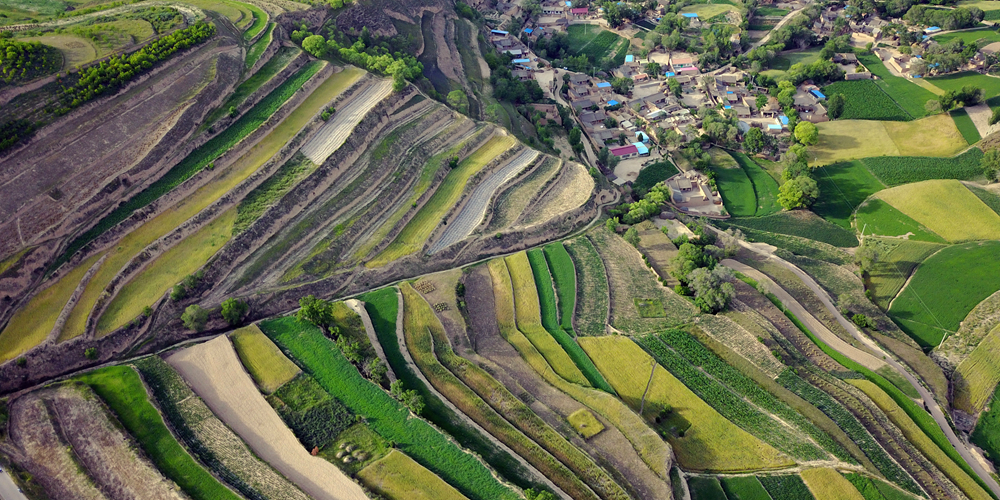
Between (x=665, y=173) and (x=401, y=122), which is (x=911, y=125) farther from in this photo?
(x=401, y=122)

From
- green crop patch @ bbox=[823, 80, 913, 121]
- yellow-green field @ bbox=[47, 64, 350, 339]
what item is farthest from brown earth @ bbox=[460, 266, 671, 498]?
green crop patch @ bbox=[823, 80, 913, 121]

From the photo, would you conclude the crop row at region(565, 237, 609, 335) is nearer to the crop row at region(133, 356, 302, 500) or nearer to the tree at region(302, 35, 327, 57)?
the crop row at region(133, 356, 302, 500)

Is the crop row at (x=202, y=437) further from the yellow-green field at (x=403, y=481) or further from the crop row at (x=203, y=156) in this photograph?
the crop row at (x=203, y=156)

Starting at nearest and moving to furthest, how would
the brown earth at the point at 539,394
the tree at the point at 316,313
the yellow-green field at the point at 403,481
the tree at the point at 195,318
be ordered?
the yellow-green field at the point at 403,481 < the brown earth at the point at 539,394 < the tree at the point at 316,313 < the tree at the point at 195,318

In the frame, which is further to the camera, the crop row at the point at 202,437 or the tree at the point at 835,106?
the tree at the point at 835,106

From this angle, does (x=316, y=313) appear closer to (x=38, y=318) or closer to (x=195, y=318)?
(x=195, y=318)

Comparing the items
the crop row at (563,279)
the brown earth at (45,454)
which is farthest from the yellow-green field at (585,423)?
the brown earth at (45,454)

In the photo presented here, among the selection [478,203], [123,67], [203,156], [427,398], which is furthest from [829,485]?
[123,67]
